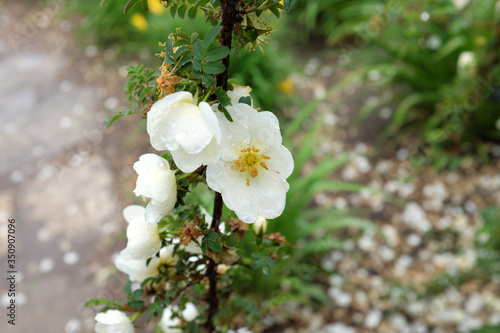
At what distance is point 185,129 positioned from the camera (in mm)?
614

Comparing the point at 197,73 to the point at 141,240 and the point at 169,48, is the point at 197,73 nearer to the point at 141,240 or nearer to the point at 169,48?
the point at 169,48

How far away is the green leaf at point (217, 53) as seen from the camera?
0.66 m

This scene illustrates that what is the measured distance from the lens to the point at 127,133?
2.62 meters

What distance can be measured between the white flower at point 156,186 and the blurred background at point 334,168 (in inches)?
35.1

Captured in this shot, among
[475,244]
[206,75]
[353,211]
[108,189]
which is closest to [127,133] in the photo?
[108,189]

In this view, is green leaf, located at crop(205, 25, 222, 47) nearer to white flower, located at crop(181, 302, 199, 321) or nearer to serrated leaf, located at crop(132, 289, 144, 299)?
serrated leaf, located at crop(132, 289, 144, 299)

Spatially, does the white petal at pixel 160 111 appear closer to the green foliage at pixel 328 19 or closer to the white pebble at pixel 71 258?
the white pebble at pixel 71 258

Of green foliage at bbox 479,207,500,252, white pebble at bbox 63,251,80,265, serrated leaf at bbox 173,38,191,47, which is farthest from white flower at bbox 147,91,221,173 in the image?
white pebble at bbox 63,251,80,265

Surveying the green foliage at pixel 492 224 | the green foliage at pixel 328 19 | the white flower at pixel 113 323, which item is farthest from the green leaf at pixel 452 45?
the white flower at pixel 113 323

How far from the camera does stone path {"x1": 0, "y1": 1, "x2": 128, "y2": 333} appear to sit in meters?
1.85

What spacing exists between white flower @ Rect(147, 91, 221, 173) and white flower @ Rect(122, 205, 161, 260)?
0.67 feet

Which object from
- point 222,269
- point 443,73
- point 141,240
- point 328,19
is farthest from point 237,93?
point 328,19

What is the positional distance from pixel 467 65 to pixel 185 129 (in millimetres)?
1955

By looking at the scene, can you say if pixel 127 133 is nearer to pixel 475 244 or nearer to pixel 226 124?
pixel 475 244
